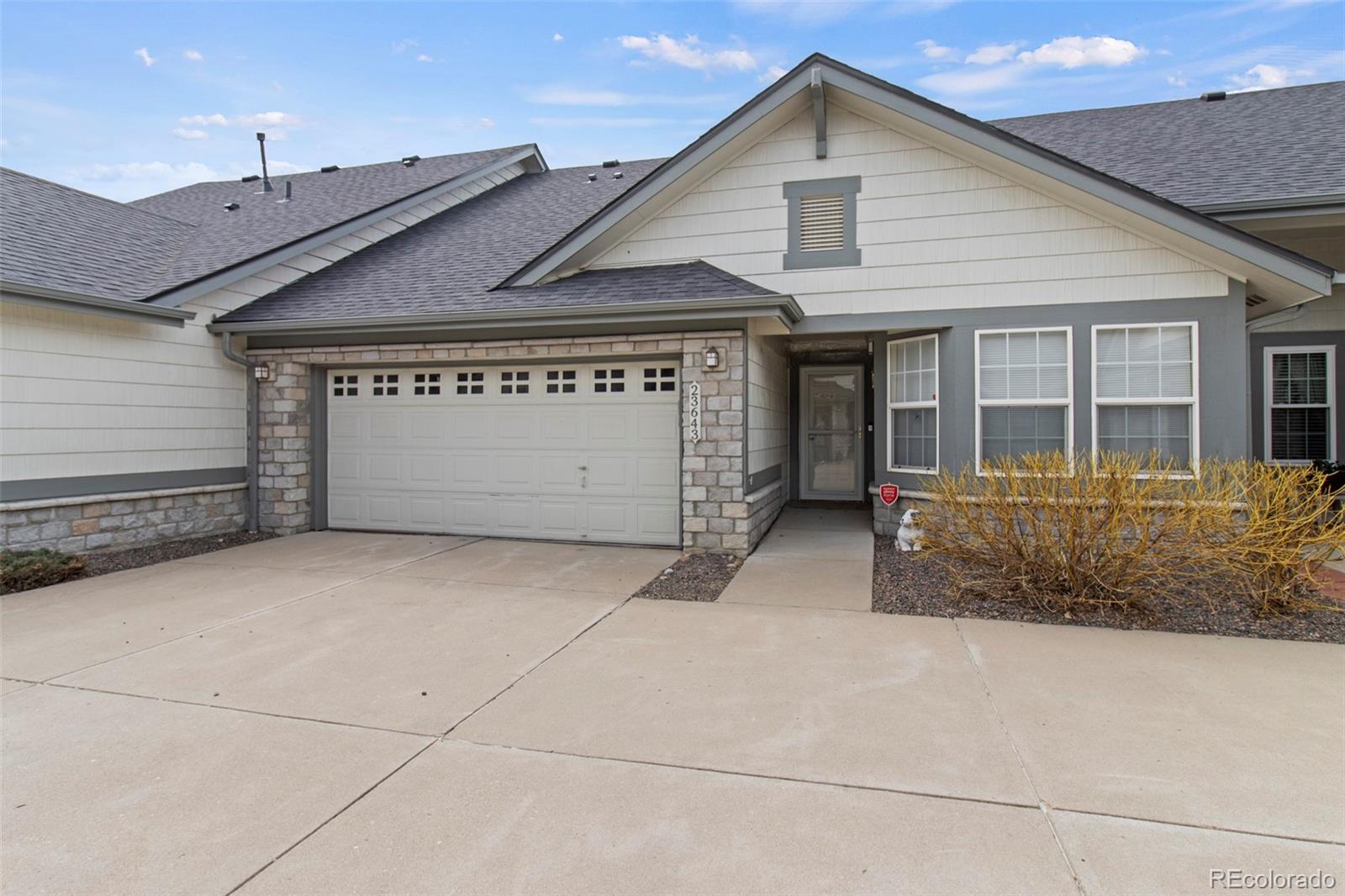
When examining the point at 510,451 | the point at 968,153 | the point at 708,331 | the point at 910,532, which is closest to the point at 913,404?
the point at 910,532

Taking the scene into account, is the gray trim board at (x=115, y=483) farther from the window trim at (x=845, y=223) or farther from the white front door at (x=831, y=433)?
the white front door at (x=831, y=433)

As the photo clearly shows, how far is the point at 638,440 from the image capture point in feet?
27.4

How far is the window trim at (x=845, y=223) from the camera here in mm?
7961

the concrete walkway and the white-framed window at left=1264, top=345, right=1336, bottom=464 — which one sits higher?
the white-framed window at left=1264, top=345, right=1336, bottom=464

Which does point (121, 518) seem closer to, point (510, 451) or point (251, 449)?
point (251, 449)

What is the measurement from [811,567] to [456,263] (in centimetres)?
668

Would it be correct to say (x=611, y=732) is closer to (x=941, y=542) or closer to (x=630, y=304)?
A: (x=941, y=542)

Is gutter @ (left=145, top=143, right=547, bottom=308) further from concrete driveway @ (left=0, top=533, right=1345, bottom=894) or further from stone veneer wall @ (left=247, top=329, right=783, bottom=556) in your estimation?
concrete driveway @ (left=0, top=533, right=1345, bottom=894)

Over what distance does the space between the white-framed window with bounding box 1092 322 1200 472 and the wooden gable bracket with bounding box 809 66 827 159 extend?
143 inches

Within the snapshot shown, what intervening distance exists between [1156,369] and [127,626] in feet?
31.9

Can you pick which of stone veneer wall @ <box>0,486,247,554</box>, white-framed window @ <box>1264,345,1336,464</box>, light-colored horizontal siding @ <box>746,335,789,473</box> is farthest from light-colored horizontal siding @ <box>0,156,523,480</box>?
white-framed window @ <box>1264,345,1336,464</box>

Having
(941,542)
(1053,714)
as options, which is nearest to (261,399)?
(941,542)

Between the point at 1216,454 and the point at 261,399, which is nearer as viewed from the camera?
the point at 1216,454

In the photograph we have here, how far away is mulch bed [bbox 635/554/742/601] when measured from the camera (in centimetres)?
620
